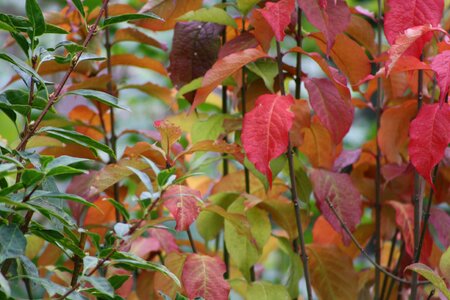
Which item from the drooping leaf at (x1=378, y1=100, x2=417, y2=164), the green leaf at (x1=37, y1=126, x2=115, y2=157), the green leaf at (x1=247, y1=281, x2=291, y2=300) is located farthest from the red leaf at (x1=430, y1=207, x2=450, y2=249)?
the green leaf at (x1=37, y1=126, x2=115, y2=157)

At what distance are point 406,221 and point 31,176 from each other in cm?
73

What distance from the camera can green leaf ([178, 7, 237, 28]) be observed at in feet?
3.72

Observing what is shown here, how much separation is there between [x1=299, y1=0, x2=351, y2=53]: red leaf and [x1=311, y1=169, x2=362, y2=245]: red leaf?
11.2 inches

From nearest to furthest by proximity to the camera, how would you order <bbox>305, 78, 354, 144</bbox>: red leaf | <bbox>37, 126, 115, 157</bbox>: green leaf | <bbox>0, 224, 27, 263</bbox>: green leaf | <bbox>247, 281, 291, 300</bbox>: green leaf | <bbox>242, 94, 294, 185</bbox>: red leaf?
<bbox>0, 224, 27, 263</bbox>: green leaf
<bbox>37, 126, 115, 157</bbox>: green leaf
<bbox>242, 94, 294, 185</bbox>: red leaf
<bbox>305, 78, 354, 144</bbox>: red leaf
<bbox>247, 281, 291, 300</bbox>: green leaf

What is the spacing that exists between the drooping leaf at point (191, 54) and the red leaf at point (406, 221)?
42 cm

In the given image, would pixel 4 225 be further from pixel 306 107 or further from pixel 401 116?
pixel 401 116

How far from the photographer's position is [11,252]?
0.72 meters

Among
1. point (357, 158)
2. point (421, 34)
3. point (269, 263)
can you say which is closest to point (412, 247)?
point (357, 158)

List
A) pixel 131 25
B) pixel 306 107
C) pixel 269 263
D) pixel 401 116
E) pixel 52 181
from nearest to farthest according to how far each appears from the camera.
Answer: pixel 52 181
pixel 306 107
pixel 401 116
pixel 131 25
pixel 269 263

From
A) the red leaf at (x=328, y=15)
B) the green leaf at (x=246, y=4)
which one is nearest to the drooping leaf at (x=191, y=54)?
the green leaf at (x=246, y=4)

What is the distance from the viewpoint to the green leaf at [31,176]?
73 cm

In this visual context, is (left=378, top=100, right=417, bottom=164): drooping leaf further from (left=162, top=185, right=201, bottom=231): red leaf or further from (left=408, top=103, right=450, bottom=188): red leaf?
(left=162, top=185, right=201, bottom=231): red leaf

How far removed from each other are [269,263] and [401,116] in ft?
5.57

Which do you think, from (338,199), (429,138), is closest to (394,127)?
(338,199)
